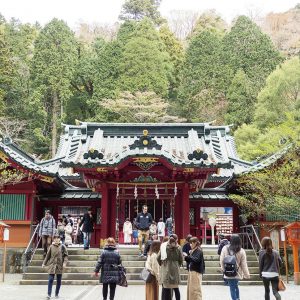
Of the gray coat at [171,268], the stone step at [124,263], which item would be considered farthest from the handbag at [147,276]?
the stone step at [124,263]

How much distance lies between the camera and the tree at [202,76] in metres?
46.2

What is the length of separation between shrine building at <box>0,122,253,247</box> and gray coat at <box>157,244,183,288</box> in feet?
27.2

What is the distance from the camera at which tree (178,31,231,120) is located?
4625 centimetres

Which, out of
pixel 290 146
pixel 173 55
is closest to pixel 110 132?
pixel 290 146

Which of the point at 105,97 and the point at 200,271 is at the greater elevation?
the point at 105,97

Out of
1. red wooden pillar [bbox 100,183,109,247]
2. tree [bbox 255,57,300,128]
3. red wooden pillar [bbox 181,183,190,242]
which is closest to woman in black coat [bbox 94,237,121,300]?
red wooden pillar [bbox 100,183,109,247]

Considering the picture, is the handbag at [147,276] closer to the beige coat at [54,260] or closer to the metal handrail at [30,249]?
the beige coat at [54,260]

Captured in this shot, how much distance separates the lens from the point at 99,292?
1346 centimetres

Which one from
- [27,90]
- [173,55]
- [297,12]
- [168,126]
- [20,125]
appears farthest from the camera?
[297,12]

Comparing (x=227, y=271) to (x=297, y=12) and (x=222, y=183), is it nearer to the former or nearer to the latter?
(x=222, y=183)

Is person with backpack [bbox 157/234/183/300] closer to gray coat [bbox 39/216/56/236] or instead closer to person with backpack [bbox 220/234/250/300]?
person with backpack [bbox 220/234/250/300]

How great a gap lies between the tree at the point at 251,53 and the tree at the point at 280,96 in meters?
6.75

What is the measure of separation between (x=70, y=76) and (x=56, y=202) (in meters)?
24.5

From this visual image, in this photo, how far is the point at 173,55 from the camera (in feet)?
185
